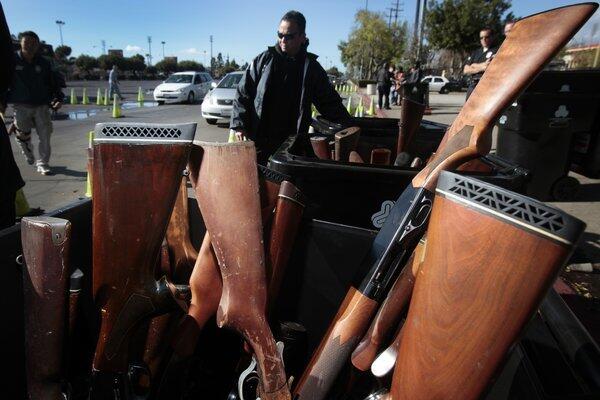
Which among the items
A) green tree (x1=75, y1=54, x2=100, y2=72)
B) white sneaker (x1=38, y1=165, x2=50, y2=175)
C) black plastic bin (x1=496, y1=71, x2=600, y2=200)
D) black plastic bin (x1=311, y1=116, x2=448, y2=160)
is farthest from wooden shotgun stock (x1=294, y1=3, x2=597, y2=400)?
green tree (x1=75, y1=54, x2=100, y2=72)

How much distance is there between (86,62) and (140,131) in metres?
66.1

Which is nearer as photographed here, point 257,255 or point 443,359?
point 443,359

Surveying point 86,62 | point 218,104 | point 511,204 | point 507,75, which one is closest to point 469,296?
point 511,204

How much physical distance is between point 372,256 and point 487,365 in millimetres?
485

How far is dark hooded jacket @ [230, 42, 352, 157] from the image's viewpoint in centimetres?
303

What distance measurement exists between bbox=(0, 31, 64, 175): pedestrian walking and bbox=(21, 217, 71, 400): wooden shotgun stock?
5.06m

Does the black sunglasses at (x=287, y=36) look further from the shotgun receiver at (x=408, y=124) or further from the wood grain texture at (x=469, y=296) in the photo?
the wood grain texture at (x=469, y=296)

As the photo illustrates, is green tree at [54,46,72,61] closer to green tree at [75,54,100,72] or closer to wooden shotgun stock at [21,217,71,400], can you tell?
green tree at [75,54,100,72]

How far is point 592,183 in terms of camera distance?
548 cm

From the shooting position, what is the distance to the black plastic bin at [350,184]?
1.66 metres

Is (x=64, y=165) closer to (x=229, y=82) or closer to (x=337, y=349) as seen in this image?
(x=337, y=349)

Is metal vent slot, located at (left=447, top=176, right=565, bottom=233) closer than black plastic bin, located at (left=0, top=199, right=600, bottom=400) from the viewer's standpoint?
Yes

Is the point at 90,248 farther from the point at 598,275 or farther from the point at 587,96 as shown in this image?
the point at 587,96

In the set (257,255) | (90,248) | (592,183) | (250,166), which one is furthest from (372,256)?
(592,183)
